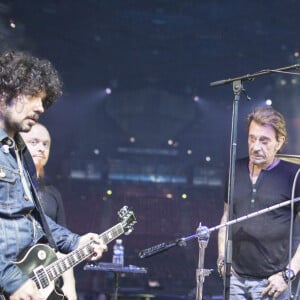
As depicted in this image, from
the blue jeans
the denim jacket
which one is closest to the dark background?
the blue jeans

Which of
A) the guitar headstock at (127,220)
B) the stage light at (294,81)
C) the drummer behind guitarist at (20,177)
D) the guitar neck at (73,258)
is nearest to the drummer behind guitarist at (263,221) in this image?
the guitar headstock at (127,220)

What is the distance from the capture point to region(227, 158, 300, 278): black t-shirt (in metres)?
3.22

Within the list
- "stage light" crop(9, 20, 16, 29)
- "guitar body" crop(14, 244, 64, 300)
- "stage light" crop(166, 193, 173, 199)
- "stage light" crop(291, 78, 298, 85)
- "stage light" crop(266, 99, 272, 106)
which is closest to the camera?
"guitar body" crop(14, 244, 64, 300)

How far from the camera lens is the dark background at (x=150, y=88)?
25.8 ft

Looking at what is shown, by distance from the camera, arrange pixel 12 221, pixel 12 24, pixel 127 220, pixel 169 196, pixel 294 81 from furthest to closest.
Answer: pixel 294 81
pixel 12 24
pixel 169 196
pixel 127 220
pixel 12 221

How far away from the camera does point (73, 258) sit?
9.70ft

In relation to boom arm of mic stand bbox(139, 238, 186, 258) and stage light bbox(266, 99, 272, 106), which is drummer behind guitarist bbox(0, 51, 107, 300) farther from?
stage light bbox(266, 99, 272, 106)

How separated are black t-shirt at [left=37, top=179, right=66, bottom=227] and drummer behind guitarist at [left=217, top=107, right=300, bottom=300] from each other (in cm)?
109

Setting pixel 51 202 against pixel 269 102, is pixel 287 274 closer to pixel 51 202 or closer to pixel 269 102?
pixel 51 202

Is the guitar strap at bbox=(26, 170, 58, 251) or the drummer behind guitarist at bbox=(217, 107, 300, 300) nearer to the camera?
the guitar strap at bbox=(26, 170, 58, 251)

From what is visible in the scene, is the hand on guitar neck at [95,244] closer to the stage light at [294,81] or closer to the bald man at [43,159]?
the bald man at [43,159]

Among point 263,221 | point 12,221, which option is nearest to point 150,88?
point 263,221

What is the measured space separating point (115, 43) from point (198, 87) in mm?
1440

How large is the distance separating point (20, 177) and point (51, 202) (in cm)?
110
